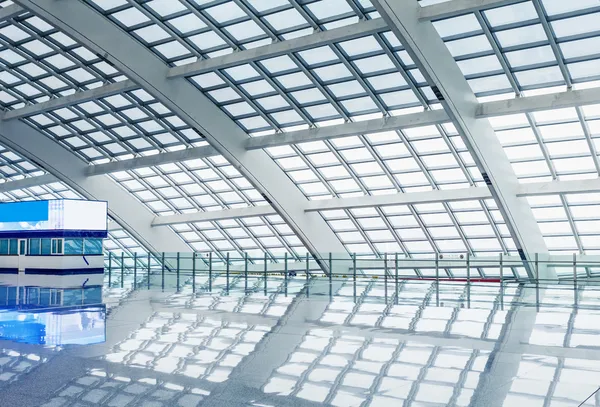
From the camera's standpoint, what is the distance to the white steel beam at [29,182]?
42688 millimetres

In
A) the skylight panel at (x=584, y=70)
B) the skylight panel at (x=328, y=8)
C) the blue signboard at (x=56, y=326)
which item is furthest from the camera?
the skylight panel at (x=584, y=70)

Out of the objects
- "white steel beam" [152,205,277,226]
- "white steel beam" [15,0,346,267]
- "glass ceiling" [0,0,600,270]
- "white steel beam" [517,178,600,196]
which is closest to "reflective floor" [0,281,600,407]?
"glass ceiling" [0,0,600,270]

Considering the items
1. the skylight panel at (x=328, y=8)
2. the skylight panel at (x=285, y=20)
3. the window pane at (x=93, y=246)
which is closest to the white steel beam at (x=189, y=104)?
the skylight panel at (x=285, y=20)

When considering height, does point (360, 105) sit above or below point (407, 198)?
above

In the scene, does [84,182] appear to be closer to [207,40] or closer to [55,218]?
[55,218]

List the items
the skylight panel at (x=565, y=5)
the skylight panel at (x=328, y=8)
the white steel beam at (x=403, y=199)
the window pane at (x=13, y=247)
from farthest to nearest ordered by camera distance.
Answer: the white steel beam at (x=403, y=199)
the window pane at (x=13, y=247)
the skylight panel at (x=328, y=8)
the skylight panel at (x=565, y=5)

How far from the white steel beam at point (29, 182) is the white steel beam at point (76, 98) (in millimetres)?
9271

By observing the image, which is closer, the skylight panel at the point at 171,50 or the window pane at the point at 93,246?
the skylight panel at the point at 171,50

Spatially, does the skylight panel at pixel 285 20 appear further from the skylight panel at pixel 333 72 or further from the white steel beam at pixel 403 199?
the white steel beam at pixel 403 199

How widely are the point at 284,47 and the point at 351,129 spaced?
5.92 m

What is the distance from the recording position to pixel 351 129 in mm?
27219

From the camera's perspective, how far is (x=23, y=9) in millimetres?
23016

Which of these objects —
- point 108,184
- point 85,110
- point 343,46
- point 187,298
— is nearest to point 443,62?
point 343,46

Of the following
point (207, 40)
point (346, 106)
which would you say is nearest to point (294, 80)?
point (346, 106)
